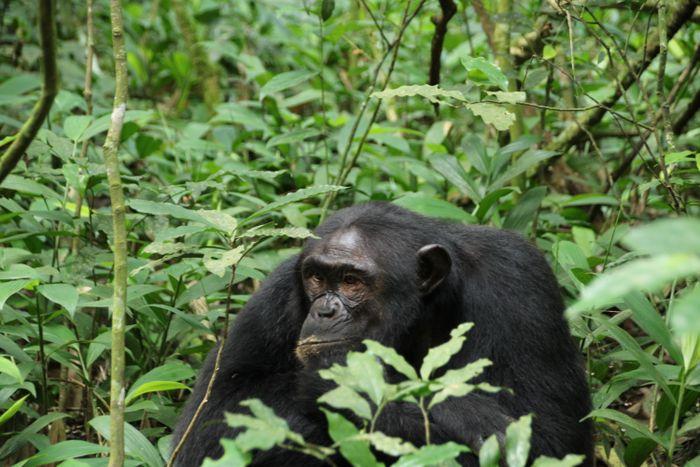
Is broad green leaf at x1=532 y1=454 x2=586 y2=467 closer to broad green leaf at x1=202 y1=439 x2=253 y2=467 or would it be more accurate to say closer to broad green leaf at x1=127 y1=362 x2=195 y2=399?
broad green leaf at x1=202 y1=439 x2=253 y2=467

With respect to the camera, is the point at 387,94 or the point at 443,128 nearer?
the point at 387,94

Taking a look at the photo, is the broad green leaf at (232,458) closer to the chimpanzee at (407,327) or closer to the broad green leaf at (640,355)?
the chimpanzee at (407,327)

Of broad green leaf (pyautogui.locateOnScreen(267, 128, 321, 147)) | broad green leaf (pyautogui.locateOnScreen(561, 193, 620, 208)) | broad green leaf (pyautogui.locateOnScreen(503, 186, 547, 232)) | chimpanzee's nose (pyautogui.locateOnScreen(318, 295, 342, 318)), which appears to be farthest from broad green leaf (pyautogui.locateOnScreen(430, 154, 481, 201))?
chimpanzee's nose (pyautogui.locateOnScreen(318, 295, 342, 318))

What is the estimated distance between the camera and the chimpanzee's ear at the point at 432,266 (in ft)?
15.6

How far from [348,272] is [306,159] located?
3.41m

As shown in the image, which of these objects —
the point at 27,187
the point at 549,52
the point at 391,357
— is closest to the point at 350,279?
the point at 391,357

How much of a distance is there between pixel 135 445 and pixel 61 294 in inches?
33.3

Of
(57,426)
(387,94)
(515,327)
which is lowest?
(57,426)

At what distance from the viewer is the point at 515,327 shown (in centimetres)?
460

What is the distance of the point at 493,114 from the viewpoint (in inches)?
174

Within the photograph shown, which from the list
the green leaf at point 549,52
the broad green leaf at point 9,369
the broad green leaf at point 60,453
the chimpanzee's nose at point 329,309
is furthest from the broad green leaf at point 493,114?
the green leaf at point 549,52

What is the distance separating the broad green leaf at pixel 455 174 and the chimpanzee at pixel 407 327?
1.19 m

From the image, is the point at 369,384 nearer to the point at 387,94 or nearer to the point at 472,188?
the point at 387,94

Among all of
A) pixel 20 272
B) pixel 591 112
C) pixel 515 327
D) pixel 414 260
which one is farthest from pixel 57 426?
pixel 591 112
